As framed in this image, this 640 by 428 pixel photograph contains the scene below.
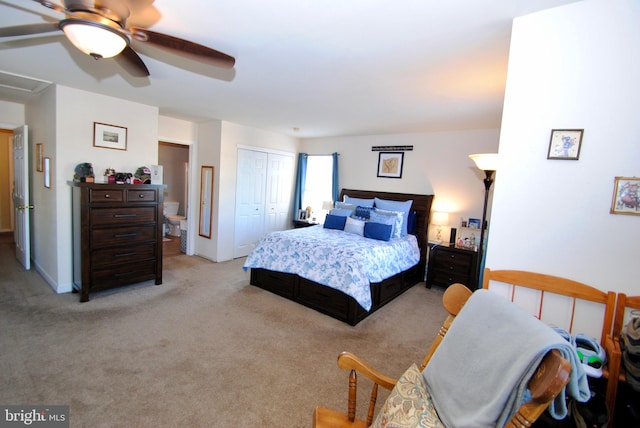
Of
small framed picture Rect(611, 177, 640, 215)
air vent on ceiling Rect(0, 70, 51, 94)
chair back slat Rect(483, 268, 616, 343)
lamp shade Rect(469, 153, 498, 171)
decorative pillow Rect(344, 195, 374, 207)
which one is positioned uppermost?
air vent on ceiling Rect(0, 70, 51, 94)

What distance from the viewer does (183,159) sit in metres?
6.94

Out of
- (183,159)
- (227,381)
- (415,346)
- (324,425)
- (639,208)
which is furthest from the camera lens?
(183,159)

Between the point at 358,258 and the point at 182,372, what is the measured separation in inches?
73.7

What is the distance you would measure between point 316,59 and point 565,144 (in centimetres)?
166

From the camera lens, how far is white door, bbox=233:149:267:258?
5.26 metres

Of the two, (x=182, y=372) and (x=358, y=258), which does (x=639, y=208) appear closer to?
(x=358, y=258)

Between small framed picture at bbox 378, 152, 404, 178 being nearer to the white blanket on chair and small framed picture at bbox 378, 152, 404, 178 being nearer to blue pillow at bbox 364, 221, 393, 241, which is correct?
blue pillow at bbox 364, 221, 393, 241

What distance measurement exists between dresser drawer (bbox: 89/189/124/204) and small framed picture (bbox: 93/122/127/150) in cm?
69

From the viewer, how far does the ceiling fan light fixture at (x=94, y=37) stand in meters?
1.38

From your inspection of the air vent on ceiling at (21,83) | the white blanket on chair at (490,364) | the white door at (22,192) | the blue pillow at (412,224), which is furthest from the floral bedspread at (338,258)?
the white door at (22,192)

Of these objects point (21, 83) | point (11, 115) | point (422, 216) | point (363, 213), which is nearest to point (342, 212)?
point (363, 213)

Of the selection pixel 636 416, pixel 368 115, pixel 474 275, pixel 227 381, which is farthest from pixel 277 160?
pixel 636 416

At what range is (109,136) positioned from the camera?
369 cm

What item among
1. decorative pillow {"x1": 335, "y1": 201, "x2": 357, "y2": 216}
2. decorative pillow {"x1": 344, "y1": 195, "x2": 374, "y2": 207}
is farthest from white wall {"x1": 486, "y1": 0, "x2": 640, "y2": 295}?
decorative pillow {"x1": 344, "y1": 195, "x2": 374, "y2": 207}
